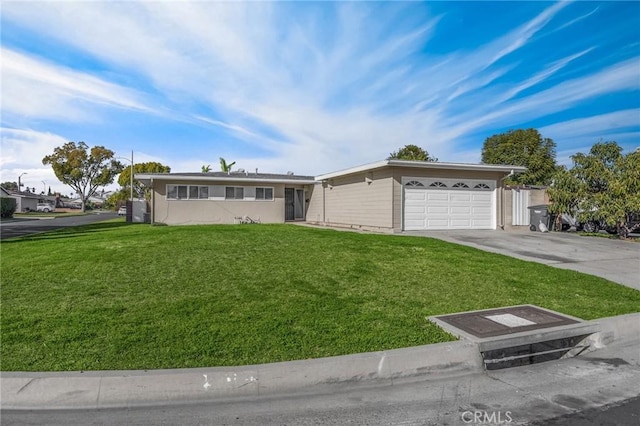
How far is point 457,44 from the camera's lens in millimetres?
12688

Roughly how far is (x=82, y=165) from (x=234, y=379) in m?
61.5

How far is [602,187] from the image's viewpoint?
49.8 ft

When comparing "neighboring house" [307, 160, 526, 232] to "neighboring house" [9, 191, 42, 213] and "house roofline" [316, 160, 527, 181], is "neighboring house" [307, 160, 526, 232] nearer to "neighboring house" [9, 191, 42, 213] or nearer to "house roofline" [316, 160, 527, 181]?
"house roofline" [316, 160, 527, 181]

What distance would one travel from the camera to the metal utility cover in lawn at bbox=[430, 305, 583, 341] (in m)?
4.40

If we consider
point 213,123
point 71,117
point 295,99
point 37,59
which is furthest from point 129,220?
point 37,59

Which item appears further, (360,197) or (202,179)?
(202,179)

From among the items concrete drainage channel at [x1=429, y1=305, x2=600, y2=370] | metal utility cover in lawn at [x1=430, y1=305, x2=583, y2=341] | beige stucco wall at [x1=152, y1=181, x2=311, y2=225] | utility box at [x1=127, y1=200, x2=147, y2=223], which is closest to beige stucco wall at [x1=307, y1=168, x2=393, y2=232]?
beige stucco wall at [x1=152, y1=181, x2=311, y2=225]

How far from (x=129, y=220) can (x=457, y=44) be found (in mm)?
20681

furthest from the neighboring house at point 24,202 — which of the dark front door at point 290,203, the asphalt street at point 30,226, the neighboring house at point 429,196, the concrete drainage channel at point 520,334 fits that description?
the concrete drainage channel at point 520,334

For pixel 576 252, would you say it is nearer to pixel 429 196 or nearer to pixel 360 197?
pixel 429 196

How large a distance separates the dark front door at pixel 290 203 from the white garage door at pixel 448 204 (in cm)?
994

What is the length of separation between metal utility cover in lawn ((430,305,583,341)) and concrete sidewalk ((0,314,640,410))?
21.1 inches

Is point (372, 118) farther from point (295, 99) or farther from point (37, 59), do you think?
point (37, 59)

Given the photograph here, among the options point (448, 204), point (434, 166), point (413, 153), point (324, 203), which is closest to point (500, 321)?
point (434, 166)
